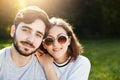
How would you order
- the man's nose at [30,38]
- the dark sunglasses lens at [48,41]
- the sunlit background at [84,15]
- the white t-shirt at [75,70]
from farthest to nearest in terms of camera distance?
the sunlit background at [84,15]
the white t-shirt at [75,70]
the dark sunglasses lens at [48,41]
the man's nose at [30,38]

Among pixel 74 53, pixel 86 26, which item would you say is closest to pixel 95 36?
pixel 86 26

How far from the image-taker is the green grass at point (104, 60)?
32.1 feet

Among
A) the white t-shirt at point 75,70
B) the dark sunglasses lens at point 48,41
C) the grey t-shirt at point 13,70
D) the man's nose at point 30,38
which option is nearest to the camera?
the man's nose at point 30,38

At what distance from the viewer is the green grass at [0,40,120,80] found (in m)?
9.77

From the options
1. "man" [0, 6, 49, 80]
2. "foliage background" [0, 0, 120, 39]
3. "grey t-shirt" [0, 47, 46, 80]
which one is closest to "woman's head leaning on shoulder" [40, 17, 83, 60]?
"man" [0, 6, 49, 80]

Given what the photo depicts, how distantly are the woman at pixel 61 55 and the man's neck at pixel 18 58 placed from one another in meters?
0.25

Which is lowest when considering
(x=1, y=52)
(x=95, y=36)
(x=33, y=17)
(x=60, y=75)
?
(x=95, y=36)

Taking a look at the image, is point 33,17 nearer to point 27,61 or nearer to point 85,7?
point 27,61

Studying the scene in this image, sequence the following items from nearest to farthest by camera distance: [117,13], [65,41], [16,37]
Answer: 1. [16,37]
2. [65,41]
3. [117,13]

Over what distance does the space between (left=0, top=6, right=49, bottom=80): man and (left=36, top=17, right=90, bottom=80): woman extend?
133 millimetres

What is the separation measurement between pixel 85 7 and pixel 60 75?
1431cm

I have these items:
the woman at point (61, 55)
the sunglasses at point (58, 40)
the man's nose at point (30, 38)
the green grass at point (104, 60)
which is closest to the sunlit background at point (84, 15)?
Result: the green grass at point (104, 60)

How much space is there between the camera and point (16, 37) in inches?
201

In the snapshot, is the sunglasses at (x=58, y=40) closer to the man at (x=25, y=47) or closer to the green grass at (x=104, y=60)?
the man at (x=25, y=47)
